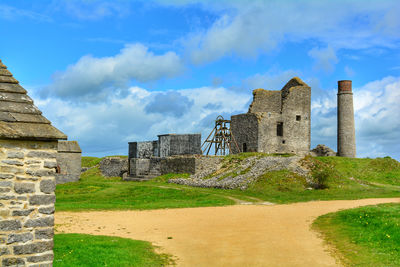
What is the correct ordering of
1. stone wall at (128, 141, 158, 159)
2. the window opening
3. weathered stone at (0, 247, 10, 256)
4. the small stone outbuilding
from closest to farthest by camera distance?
weathered stone at (0, 247, 10, 256), the small stone outbuilding, stone wall at (128, 141, 158, 159), the window opening

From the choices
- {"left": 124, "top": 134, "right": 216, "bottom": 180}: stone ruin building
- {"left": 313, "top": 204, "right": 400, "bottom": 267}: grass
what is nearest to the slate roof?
{"left": 313, "top": 204, "right": 400, "bottom": 267}: grass

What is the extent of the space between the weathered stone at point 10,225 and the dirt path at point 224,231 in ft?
12.7

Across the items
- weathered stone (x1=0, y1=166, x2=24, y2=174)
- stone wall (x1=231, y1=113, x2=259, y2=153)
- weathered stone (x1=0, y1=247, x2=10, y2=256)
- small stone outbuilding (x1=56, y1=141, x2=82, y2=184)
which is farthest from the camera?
stone wall (x1=231, y1=113, x2=259, y2=153)

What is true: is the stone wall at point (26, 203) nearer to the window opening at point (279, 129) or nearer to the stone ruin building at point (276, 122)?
the stone ruin building at point (276, 122)

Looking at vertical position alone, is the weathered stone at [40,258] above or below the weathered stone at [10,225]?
below

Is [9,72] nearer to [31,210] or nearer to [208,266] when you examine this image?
[31,210]

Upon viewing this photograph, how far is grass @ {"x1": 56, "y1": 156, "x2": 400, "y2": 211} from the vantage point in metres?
22.5

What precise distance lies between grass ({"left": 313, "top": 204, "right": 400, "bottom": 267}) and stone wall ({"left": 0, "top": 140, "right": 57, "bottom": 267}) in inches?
281

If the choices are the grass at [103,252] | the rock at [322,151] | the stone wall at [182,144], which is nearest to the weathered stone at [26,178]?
the grass at [103,252]

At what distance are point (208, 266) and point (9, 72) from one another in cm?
649

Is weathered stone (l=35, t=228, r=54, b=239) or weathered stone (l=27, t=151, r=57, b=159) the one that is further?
weathered stone (l=27, t=151, r=57, b=159)

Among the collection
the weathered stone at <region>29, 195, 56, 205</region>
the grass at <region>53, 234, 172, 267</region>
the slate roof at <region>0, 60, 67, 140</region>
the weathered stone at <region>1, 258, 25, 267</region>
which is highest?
the slate roof at <region>0, 60, 67, 140</region>

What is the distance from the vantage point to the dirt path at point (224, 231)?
35.3ft

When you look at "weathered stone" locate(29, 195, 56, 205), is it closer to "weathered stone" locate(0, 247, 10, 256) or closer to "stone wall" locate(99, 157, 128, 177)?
A: "weathered stone" locate(0, 247, 10, 256)
